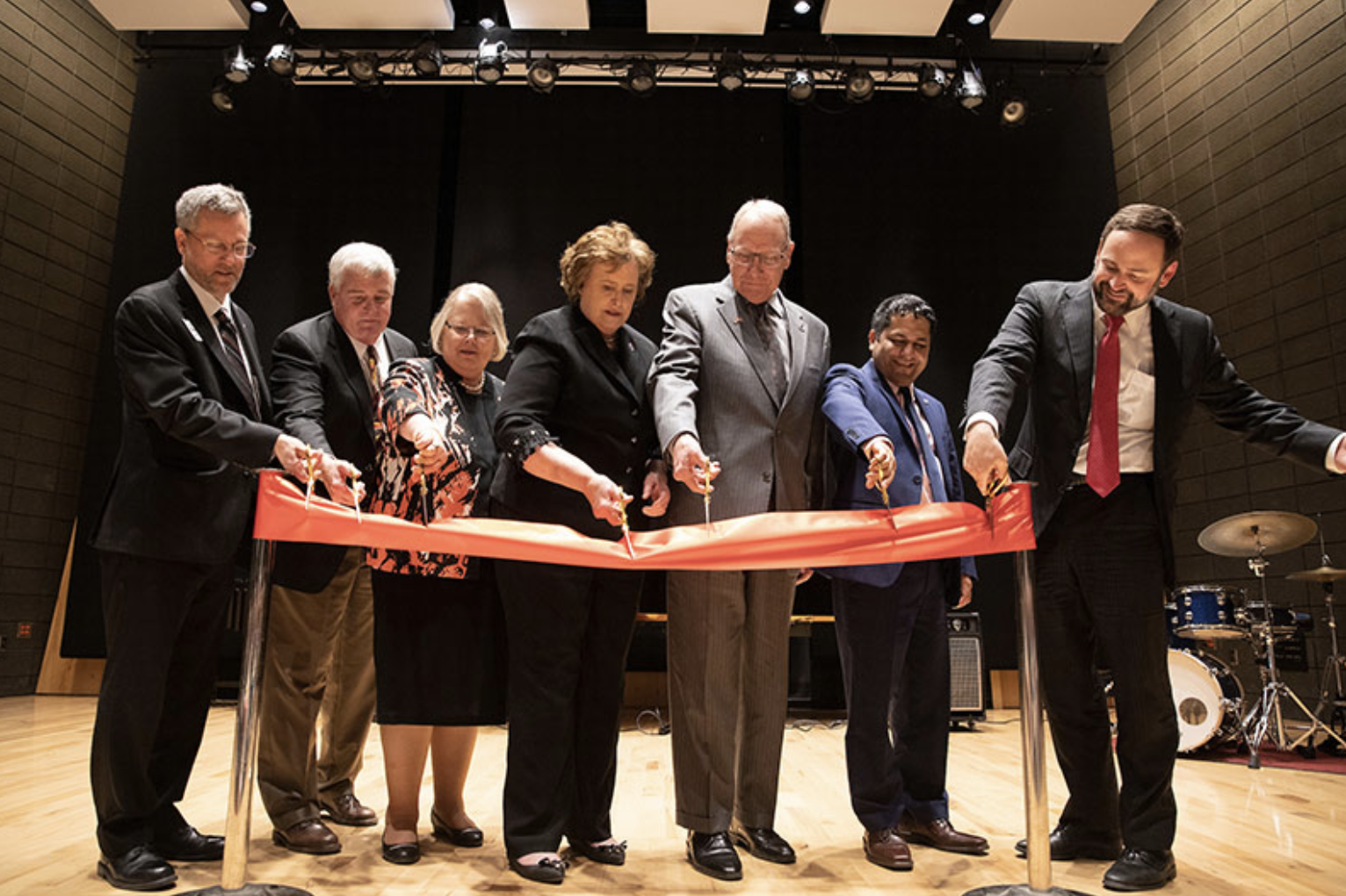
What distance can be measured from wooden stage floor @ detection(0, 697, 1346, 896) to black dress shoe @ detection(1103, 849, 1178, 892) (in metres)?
0.04

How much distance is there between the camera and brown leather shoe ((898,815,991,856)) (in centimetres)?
250

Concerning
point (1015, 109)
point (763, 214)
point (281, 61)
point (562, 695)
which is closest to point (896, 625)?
point (562, 695)

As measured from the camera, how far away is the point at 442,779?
252 centimetres

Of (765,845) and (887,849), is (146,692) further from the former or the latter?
(887,849)

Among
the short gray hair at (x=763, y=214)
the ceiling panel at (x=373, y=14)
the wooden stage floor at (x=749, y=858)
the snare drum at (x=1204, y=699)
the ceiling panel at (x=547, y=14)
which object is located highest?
the ceiling panel at (x=547, y=14)

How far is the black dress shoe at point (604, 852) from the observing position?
2324mm

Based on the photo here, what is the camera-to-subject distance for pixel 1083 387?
2.42 metres

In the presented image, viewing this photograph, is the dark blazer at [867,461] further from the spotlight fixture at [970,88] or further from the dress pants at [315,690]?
the spotlight fixture at [970,88]

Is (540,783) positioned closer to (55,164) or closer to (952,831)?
(952,831)

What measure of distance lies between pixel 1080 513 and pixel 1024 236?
5910mm

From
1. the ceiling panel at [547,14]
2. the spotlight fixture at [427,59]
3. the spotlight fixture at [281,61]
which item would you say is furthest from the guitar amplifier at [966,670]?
the spotlight fixture at [281,61]

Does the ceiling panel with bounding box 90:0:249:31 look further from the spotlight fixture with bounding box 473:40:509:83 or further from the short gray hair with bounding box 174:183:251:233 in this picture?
the short gray hair with bounding box 174:183:251:233

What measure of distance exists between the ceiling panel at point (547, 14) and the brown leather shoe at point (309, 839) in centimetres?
615

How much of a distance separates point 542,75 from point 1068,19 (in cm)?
410
